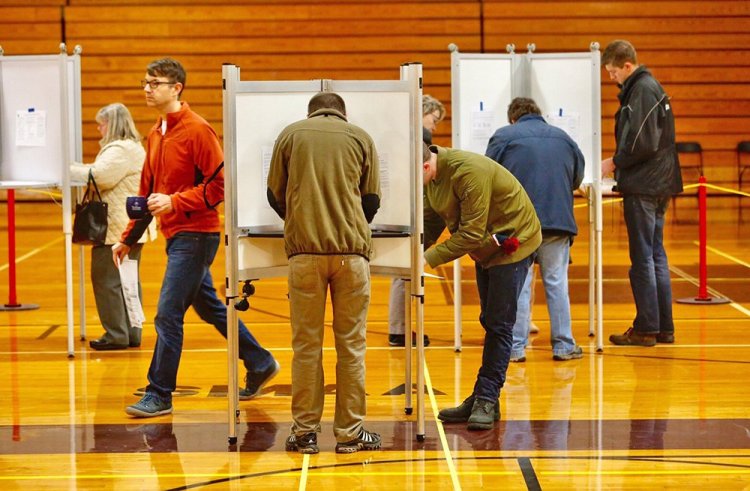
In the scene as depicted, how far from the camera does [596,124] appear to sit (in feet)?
22.9

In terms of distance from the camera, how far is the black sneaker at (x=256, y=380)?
18.9ft

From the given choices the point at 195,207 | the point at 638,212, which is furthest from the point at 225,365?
the point at 638,212

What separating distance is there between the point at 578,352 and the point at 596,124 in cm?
131

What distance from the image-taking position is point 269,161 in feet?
16.5

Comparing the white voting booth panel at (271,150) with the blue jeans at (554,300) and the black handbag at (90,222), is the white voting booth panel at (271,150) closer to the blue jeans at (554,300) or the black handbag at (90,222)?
the blue jeans at (554,300)

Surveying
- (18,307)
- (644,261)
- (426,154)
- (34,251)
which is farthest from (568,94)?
(34,251)

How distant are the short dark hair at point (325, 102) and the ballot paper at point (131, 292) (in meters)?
2.58

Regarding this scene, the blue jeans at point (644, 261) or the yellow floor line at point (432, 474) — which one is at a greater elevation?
the blue jeans at point (644, 261)

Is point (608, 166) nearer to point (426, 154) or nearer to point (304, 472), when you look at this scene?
point (426, 154)

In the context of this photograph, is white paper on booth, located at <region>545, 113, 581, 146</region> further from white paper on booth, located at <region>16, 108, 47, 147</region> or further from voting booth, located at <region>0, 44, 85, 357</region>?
white paper on booth, located at <region>16, 108, 47, 147</region>

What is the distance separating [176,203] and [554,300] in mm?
2310

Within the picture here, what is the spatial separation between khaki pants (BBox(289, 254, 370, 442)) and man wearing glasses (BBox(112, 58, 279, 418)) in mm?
782

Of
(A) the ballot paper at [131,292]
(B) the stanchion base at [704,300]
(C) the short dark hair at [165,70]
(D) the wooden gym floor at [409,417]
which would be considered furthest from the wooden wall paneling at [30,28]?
(C) the short dark hair at [165,70]

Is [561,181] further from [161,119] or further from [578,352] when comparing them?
[161,119]
